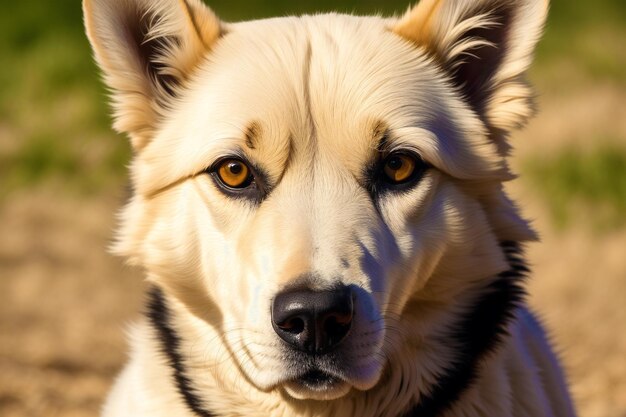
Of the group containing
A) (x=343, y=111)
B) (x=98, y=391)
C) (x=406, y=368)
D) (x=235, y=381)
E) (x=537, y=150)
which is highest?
(x=343, y=111)

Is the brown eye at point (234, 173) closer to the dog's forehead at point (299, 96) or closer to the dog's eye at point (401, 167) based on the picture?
the dog's forehead at point (299, 96)

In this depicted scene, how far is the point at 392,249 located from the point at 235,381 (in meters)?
0.72

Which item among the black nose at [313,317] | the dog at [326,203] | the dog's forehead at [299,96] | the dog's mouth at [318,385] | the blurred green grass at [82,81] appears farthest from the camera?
the blurred green grass at [82,81]

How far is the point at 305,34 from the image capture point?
145 inches

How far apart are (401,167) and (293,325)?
2.41ft

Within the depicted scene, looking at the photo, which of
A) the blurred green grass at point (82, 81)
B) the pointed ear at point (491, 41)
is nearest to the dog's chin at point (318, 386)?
the pointed ear at point (491, 41)

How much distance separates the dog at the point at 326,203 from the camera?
10.9 feet

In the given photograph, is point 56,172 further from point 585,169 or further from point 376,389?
point 376,389

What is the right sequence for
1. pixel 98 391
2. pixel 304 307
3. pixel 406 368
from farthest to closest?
pixel 98 391, pixel 406 368, pixel 304 307

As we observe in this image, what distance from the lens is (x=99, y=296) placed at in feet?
26.7

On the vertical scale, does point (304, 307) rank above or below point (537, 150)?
above

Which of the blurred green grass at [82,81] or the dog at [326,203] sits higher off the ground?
the dog at [326,203]

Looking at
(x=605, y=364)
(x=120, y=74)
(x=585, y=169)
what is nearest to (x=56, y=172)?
(x=585, y=169)

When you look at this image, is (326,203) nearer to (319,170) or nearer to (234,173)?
(319,170)
